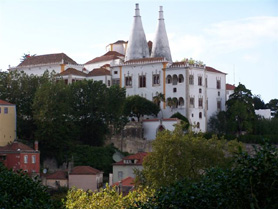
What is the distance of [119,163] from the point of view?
64.6 meters

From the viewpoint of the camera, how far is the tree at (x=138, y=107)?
75562 millimetres

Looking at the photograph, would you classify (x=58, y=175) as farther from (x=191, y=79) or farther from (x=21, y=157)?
(x=191, y=79)

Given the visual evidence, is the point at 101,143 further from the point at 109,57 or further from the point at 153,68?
the point at 109,57

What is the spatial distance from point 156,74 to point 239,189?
59.0 m

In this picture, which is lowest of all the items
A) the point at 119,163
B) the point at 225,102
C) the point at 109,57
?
the point at 119,163

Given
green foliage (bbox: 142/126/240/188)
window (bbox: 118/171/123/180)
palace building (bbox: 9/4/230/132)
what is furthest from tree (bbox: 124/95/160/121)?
green foliage (bbox: 142/126/240/188)

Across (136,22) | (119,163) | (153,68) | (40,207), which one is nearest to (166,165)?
(119,163)

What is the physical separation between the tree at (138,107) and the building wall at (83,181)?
1483 centimetres

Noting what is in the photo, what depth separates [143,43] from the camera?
276 feet

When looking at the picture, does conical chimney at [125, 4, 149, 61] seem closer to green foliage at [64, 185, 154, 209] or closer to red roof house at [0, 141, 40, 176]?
red roof house at [0, 141, 40, 176]

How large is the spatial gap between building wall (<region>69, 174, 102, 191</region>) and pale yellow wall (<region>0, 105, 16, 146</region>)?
699cm

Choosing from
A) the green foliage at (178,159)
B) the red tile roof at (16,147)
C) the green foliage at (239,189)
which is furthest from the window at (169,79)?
the green foliage at (239,189)

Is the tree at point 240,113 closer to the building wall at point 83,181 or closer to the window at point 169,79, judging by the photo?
the window at point 169,79

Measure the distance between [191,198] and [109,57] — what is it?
6597 centimetres
